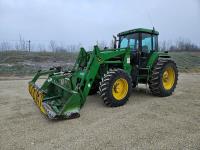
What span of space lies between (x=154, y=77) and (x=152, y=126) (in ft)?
9.43

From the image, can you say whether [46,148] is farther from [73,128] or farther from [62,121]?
[62,121]

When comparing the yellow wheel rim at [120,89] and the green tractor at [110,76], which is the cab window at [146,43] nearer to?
the green tractor at [110,76]

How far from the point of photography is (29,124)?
523cm

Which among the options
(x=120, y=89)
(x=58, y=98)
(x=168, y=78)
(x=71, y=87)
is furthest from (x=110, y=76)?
(x=168, y=78)

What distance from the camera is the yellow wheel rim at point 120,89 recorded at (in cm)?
645

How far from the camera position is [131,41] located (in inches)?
313

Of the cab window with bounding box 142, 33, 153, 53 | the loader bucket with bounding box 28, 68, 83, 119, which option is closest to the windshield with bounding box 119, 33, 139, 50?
the cab window with bounding box 142, 33, 153, 53

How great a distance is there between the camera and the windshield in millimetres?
7828

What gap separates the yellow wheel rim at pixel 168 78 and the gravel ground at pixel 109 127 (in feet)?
3.75

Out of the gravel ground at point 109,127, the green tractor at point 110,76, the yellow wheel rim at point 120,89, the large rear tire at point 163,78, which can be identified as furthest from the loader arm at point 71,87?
the large rear tire at point 163,78

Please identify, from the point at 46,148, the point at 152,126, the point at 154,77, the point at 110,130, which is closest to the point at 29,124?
the point at 46,148

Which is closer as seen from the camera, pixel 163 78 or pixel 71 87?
pixel 71 87

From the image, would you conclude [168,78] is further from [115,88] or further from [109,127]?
[109,127]

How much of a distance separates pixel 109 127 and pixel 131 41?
3893 mm
